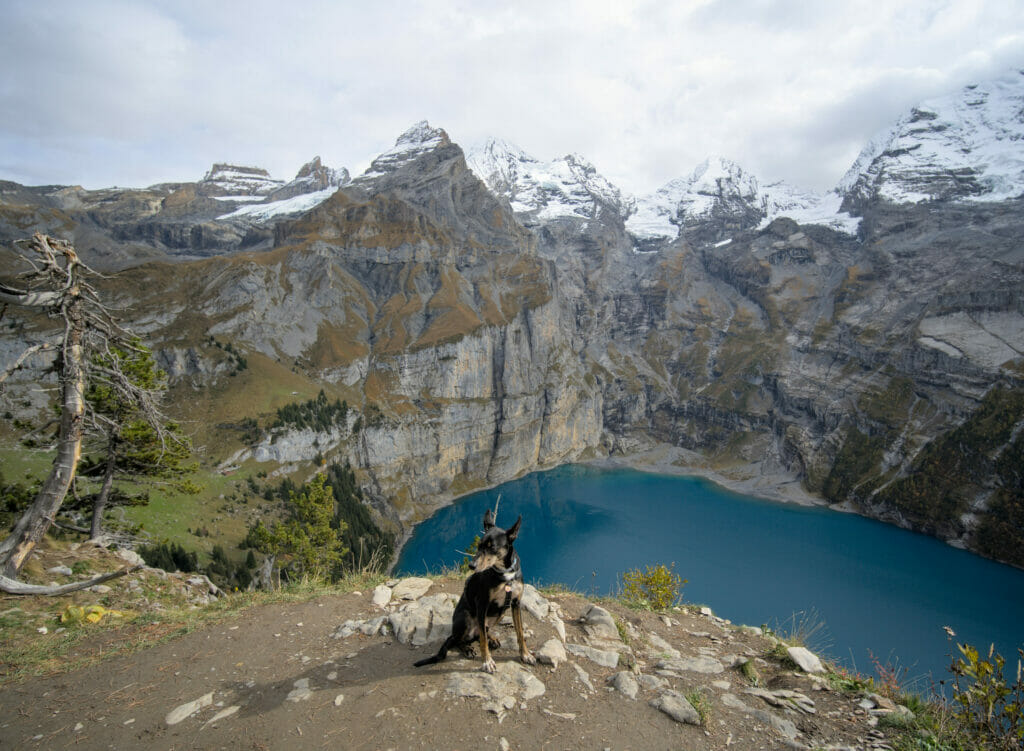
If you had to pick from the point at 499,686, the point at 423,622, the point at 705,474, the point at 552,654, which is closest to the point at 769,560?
the point at 705,474

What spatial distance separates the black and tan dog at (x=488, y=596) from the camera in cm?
619

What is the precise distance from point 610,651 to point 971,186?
25474 centimetres

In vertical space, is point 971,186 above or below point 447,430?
above

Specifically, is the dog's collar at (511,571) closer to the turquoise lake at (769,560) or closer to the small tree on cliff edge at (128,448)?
the small tree on cliff edge at (128,448)

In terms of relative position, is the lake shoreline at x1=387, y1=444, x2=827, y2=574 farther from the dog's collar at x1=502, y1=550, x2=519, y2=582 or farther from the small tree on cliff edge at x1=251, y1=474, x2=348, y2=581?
the dog's collar at x1=502, y1=550, x2=519, y2=582

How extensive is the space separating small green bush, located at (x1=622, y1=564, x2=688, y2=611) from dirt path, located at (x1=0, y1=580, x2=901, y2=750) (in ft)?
8.13

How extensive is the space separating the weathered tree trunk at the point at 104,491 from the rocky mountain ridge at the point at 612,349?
71.6m

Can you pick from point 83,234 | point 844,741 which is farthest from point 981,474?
point 83,234

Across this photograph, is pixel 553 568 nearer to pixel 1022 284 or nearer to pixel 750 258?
pixel 1022 284

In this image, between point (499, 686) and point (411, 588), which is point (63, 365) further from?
point (499, 686)

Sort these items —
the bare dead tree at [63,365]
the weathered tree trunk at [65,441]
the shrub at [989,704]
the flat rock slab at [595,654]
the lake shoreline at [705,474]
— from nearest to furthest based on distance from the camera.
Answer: the shrub at [989,704], the flat rock slab at [595,654], the bare dead tree at [63,365], the weathered tree trunk at [65,441], the lake shoreline at [705,474]

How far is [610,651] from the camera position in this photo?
754 centimetres

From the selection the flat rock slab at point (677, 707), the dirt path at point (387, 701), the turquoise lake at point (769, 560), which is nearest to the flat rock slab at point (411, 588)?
the dirt path at point (387, 701)

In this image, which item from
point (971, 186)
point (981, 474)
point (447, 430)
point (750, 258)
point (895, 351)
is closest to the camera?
point (981, 474)
